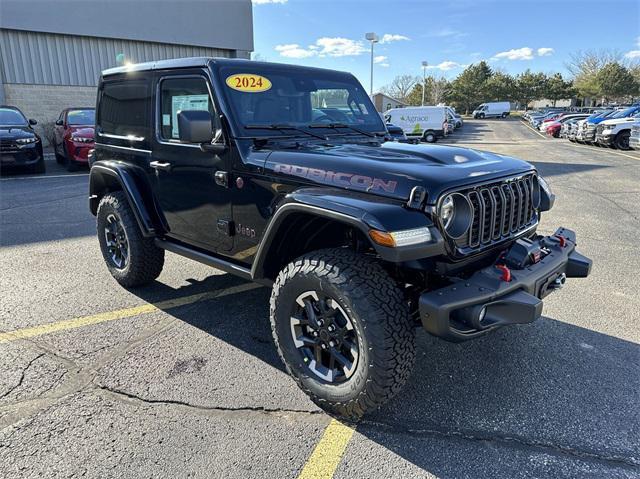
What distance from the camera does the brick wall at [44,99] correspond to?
56.5 ft

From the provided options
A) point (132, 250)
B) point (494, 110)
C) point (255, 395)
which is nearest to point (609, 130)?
point (132, 250)

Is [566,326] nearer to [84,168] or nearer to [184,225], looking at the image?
[184,225]

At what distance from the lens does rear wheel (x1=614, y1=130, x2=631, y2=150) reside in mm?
18672

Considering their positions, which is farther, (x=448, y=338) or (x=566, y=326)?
(x=566, y=326)

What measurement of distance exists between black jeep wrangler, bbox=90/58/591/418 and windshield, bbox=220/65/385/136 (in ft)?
0.04

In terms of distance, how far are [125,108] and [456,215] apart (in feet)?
10.2

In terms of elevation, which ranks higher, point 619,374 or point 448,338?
point 448,338

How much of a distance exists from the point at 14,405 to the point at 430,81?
82.6 meters

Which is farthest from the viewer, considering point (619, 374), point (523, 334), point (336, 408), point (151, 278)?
point (151, 278)

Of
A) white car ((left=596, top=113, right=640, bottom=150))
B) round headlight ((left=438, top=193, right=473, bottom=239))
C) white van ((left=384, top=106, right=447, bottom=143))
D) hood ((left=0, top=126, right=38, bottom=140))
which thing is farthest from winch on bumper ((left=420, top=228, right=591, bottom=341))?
white van ((left=384, top=106, right=447, bottom=143))

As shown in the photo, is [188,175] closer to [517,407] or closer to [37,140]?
[517,407]

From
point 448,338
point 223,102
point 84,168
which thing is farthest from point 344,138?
point 84,168

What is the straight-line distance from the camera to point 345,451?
2350 millimetres

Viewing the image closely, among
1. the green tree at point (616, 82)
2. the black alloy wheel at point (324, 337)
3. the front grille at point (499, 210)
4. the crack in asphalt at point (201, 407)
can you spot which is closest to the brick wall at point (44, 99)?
the crack in asphalt at point (201, 407)
